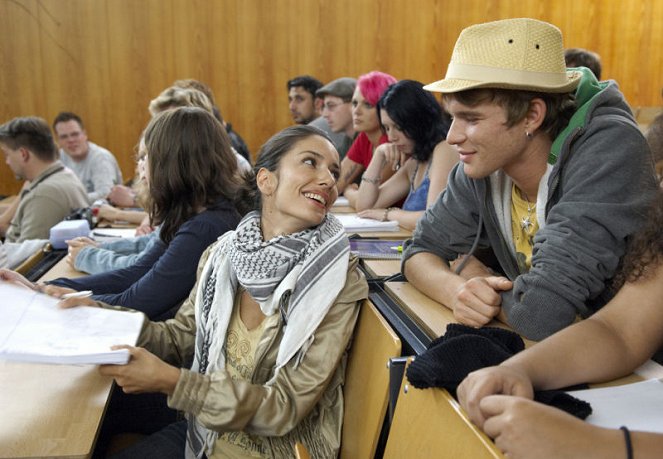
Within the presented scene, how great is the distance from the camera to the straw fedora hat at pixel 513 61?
1.36m

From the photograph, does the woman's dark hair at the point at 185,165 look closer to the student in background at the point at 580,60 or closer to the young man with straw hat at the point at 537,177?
the young man with straw hat at the point at 537,177

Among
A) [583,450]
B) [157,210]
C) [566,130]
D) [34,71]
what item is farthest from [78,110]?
[583,450]

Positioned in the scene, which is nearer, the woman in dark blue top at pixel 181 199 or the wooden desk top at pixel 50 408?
the wooden desk top at pixel 50 408

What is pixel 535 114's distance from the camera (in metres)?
1.40

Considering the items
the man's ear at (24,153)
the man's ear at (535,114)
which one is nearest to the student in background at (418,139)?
the man's ear at (535,114)

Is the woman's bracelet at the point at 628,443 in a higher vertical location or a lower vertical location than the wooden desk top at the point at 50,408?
higher

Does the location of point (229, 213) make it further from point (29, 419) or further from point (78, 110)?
point (78, 110)

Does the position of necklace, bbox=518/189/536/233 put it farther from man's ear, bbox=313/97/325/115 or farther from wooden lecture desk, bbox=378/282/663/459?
man's ear, bbox=313/97/325/115

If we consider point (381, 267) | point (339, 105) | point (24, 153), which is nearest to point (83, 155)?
point (24, 153)

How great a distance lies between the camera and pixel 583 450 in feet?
2.54

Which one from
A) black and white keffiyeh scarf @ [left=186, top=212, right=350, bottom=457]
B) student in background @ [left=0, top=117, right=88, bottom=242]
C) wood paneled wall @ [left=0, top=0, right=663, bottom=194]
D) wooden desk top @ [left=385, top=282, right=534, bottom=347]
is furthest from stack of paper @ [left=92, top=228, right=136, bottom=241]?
wood paneled wall @ [left=0, top=0, right=663, bottom=194]

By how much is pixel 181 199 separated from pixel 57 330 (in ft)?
2.53

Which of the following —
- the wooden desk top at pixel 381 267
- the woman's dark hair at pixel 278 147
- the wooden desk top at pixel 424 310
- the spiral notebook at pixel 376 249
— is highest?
the woman's dark hair at pixel 278 147

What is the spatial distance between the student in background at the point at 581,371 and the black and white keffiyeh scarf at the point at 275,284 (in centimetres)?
50
